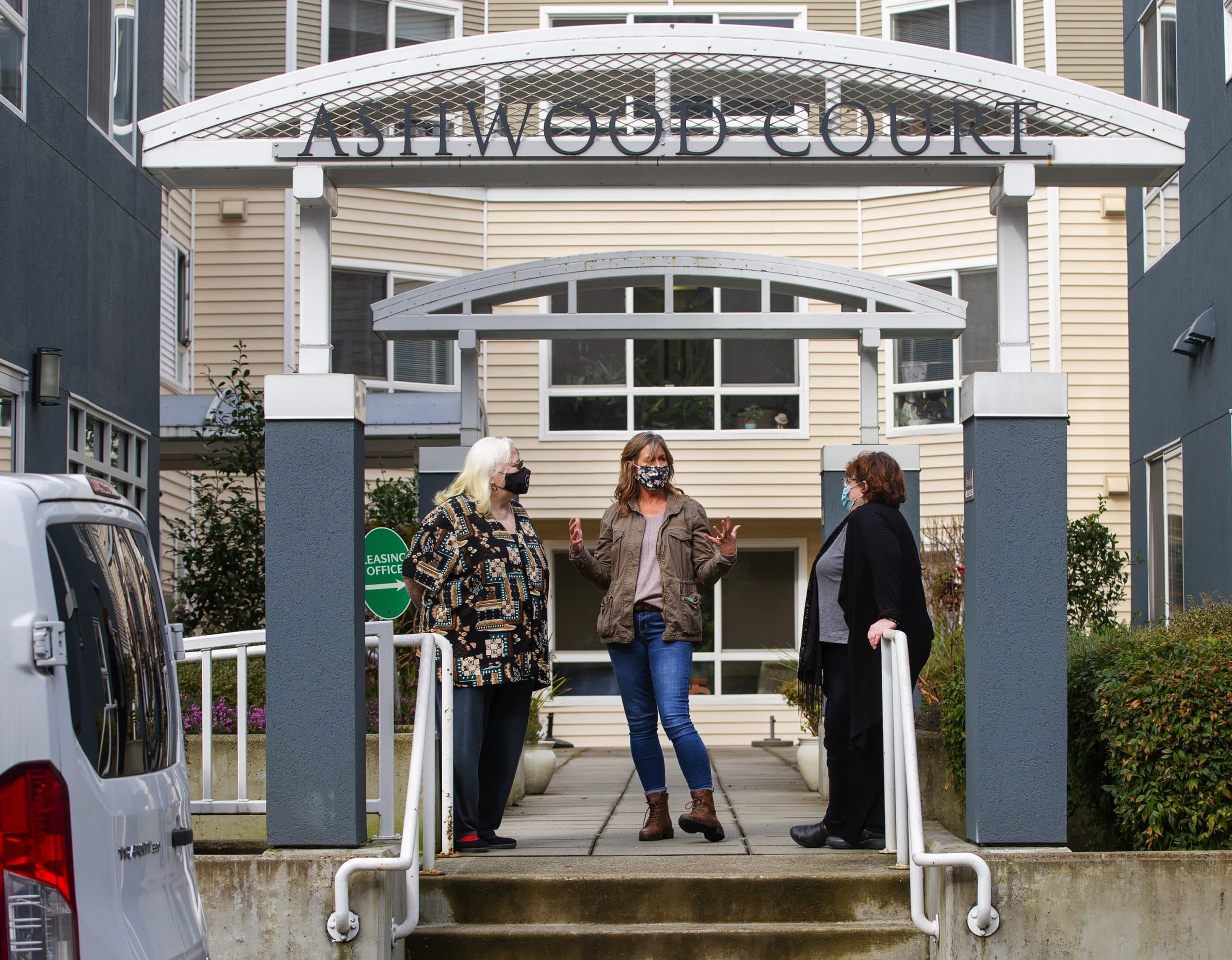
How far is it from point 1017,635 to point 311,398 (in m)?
2.92

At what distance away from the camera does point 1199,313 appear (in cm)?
1219

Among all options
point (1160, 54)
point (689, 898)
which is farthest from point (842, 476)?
point (1160, 54)

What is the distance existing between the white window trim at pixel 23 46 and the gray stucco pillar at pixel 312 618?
5.17m

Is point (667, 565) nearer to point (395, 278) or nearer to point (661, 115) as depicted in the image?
point (661, 115)

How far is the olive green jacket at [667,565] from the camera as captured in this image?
7.12 meters

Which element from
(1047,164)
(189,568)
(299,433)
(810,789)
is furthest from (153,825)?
(189,568)

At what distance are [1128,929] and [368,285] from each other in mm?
13235

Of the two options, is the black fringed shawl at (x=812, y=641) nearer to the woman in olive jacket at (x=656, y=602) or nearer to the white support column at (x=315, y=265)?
the woman in olive jacket at (x=656, y=602)

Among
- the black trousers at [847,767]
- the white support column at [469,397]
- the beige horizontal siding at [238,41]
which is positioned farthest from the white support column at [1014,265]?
the beige horizontal siding at [238,41]

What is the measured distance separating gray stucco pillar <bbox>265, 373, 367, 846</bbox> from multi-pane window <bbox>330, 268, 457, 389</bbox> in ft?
36.7

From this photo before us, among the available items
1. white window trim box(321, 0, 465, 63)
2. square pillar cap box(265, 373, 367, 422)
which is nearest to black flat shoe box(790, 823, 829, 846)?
square pillar cap box(265, 373, 367, 422)

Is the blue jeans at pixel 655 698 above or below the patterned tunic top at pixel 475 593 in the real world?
below

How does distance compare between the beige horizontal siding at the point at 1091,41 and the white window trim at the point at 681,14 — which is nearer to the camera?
the beige horizontal siding at the point at 1091,41

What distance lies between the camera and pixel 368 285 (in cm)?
1762
